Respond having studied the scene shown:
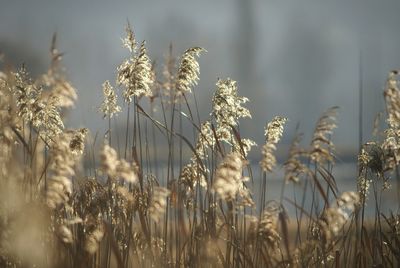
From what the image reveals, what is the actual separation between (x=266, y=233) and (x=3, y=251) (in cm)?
106

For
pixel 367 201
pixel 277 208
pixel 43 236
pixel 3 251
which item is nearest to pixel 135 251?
pixel 43 236

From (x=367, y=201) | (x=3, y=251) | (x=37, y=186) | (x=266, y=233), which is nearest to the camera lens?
(x=266, y=233)

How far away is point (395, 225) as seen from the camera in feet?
10.5

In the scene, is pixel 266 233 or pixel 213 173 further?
pixel 213 173

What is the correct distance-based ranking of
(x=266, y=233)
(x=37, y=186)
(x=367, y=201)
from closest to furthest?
(x=266, y=233)
(x=37, y=186)
(x=367, y=201)

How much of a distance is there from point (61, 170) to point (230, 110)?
1011 millimetres

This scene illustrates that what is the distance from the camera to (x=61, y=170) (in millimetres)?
2271

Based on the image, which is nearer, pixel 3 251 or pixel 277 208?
pixel 277 208

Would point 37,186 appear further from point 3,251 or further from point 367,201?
point 367,201

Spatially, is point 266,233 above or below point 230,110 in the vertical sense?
below

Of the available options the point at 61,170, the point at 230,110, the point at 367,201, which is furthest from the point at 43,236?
the point at 367,201

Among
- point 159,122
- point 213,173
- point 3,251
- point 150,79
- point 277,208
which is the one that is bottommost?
point 3,251

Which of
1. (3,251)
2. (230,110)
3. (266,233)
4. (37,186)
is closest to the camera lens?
(266,233)

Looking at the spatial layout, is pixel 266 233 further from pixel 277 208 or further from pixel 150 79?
pixel 150 79
